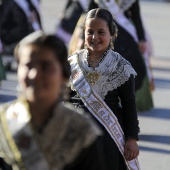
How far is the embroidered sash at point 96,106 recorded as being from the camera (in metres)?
4.62

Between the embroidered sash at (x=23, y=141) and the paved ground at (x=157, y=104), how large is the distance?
151 inches

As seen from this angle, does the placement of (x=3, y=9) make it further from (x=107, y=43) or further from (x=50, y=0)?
(x=50, y=0)

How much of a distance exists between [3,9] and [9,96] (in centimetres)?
171

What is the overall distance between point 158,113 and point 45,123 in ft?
20.2

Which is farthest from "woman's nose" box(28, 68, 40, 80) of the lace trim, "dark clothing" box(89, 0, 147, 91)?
the lace trim

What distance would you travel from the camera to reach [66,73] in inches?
109

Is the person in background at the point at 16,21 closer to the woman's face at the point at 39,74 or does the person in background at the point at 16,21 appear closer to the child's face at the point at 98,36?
the child's face at the point at 98,36

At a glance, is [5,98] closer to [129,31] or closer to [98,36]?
[129,31]

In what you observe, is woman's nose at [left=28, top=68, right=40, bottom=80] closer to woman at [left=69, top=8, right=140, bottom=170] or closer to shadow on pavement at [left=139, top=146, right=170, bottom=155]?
woman at [left=69, top=8, right=140, bottom=170]

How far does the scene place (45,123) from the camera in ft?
8.94

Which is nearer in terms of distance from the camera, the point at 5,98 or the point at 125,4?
the point at 125,4

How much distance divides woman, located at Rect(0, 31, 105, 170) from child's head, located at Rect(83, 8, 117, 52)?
180 centimetres

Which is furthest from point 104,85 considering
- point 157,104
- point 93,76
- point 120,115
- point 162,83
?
point 162,83

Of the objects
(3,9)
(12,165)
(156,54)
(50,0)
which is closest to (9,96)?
(3,9)
